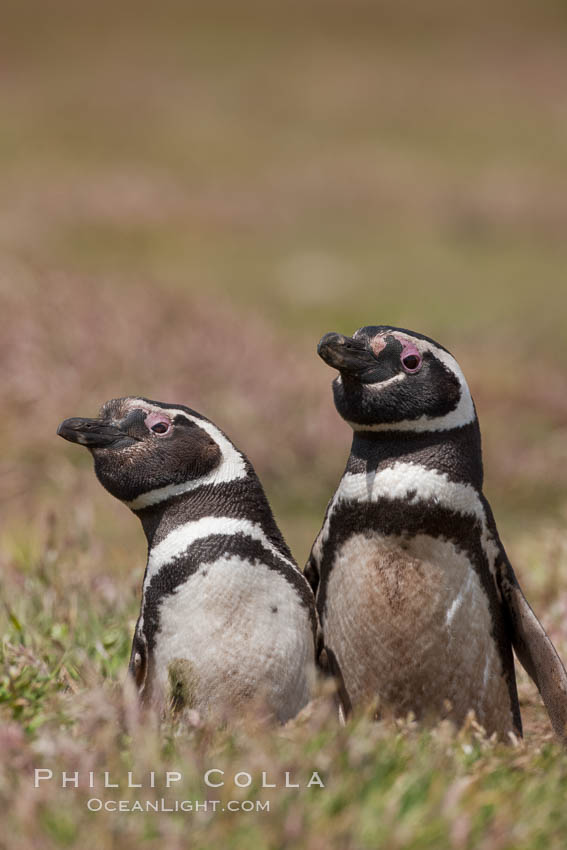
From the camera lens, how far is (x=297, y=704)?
13.0 feet

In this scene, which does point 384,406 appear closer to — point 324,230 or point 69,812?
point 69,812

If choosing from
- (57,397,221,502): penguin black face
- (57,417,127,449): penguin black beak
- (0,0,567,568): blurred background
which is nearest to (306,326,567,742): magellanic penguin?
(57,397,221,502): penguin black face

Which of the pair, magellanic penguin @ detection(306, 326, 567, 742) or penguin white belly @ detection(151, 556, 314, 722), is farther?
magellanic penguin @ detection(306, 326, 567, 742)

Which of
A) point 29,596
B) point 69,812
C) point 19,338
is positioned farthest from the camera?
point 19,338

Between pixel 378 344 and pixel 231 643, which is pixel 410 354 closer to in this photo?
pixel 378 344

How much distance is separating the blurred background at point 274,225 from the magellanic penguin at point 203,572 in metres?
2.02

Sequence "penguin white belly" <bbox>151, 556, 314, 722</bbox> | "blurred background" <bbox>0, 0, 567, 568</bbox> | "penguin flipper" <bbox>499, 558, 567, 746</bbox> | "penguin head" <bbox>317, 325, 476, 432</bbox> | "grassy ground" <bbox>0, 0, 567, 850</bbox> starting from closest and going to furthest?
1. "grassy ground" <bbox>0, 0, 567, 850</bbox>
2. "penguin white belly" <bbox>151, 556, 314, 722</bbox>
3. "penguin head" <bbox>317, 325, 476, 432</bbox>
4. "penguin flipper" <bbox>499, 558, 567, 746</bbox>
5. "blurred background" <bbox>0, 0, 567, 568</bbox>

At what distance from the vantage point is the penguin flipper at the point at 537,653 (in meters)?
4.12

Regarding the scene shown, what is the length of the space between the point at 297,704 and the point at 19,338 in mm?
8650

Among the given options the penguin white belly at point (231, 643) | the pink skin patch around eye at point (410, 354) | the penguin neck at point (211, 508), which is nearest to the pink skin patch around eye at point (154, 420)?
the penguin neck at point (211, 508)

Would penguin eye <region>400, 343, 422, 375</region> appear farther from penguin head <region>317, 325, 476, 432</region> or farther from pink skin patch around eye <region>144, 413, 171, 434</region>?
pink skin patch around eye <region>144, 413, 171, 434</region>

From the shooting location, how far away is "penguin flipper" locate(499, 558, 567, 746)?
412cm

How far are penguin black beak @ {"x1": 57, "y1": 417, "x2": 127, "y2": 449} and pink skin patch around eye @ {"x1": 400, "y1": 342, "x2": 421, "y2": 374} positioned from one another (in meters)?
→ 1.03

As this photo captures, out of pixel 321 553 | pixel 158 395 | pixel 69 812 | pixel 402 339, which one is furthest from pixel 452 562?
pixel 158 395
